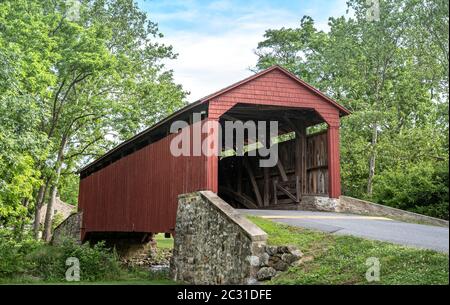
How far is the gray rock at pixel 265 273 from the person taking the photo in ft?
29.1

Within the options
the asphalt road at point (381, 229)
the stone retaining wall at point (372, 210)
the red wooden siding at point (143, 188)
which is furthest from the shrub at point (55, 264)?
the stone retaining wall at point (372, 210)

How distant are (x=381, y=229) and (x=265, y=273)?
3.27m

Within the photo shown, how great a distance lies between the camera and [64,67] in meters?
21.9

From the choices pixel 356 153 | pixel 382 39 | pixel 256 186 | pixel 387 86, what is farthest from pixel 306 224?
pixel 387 86

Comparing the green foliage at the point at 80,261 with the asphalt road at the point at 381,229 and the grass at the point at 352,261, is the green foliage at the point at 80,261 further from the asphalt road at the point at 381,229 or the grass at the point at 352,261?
the grass at the point at 352,261

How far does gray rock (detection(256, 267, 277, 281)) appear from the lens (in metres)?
8.86

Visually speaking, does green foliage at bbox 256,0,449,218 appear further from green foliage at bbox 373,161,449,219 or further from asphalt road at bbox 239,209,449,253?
asphalt road at bbox 239,209,449,253

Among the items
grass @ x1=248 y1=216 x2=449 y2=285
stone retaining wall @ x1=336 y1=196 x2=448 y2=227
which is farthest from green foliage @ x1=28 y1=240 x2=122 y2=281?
stone retaining wall @ x1=336 y1=196 x2=448 y2=227

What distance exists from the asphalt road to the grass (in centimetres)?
55

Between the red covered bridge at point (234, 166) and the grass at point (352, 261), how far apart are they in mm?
3760

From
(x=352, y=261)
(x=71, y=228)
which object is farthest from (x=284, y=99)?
(x=71, y=228)

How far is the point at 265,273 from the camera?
29.3 ft

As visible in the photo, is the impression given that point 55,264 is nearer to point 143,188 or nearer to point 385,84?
point 143,188
